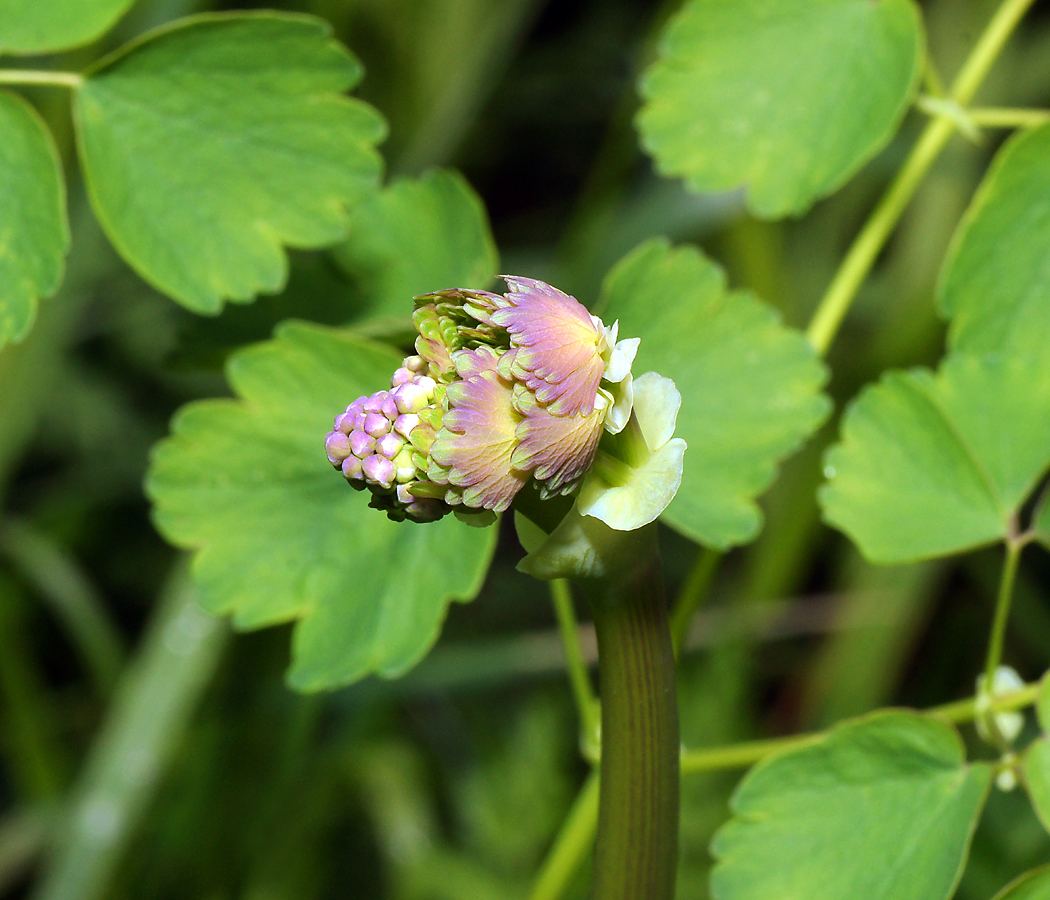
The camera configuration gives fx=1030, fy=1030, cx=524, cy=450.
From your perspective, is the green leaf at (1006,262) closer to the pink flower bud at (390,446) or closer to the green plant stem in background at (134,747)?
the pink flower bud at (390,446)

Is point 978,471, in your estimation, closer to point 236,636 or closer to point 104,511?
point 236,636

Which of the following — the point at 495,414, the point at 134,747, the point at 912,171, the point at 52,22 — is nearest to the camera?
the point at 495,414

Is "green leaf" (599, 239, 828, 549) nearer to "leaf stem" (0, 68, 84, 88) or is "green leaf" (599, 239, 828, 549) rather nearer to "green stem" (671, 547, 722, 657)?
"green stem" (671, 547, 722, 657)

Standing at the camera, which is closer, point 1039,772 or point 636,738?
point 636,738

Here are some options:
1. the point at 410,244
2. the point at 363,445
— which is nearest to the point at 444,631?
the point at 410,244

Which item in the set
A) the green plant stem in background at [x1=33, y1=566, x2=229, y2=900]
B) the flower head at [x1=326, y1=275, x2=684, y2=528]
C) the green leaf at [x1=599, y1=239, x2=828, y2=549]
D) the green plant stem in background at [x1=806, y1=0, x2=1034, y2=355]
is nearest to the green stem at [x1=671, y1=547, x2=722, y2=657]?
the green leaf at [x1=599, y1=239, x2=828, y2=549]

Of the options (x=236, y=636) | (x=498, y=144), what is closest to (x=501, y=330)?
(x=236, y=636)

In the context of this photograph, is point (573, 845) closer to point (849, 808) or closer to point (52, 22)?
point (849, 808)
